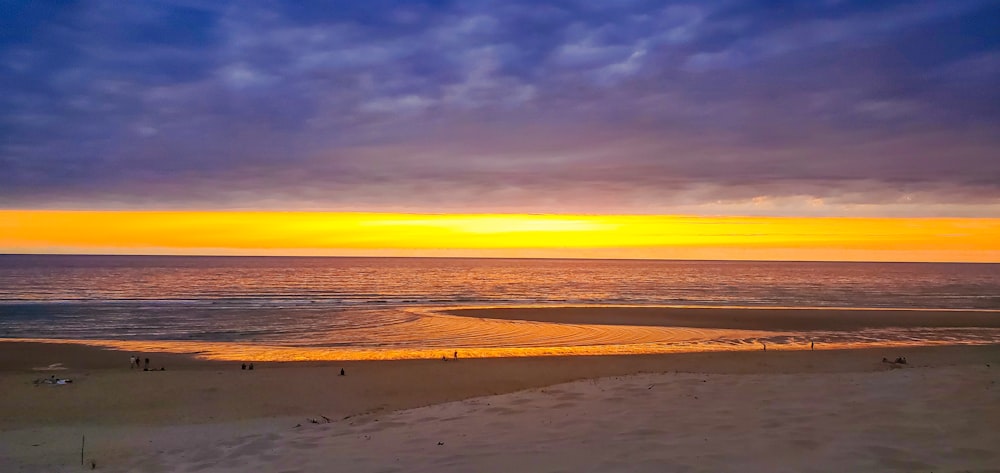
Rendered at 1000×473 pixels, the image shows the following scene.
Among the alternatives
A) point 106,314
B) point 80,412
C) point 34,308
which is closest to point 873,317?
point 80,412

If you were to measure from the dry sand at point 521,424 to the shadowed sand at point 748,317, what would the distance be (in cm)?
2241

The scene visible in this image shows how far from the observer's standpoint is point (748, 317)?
4203 cm

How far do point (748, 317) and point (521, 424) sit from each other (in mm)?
36159

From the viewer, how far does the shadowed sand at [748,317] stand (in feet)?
123

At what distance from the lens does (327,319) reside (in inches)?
1539

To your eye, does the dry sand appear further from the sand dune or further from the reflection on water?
the reflection on water

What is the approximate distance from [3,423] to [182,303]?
129ft

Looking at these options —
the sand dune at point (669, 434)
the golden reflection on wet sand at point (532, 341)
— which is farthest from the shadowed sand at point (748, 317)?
the sand dune at point (669, 434)

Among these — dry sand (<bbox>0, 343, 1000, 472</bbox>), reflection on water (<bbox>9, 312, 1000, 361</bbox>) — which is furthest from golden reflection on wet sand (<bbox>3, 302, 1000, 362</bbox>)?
dry sand (<bbox>0, 343, 1000, 472</bbox>)

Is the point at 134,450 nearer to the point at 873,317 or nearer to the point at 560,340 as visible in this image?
the point at 560,340

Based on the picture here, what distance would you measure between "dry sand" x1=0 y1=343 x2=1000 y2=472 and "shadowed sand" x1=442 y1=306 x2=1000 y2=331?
73.5 feet

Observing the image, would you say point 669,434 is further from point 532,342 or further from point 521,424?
point 532,342

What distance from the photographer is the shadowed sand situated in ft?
123

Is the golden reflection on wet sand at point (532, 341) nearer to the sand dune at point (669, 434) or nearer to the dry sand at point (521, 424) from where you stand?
the dry sand at point (521, 424)
